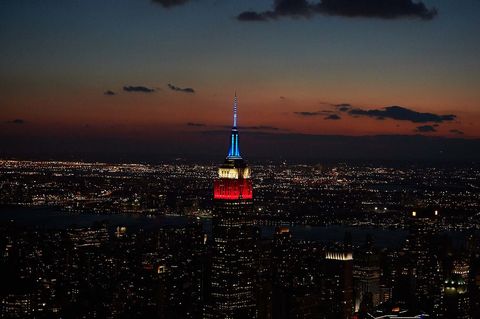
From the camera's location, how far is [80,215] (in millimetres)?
47656

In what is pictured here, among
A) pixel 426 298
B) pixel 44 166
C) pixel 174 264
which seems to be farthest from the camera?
pixel 44 166

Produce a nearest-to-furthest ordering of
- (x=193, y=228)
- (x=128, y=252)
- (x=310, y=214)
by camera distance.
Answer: (x=128, y=252), (x=193, y=228), (x=310, y=214)

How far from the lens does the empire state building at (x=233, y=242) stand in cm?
2080

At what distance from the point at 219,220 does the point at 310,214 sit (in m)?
25.9

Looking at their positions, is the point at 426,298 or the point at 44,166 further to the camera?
the point at 44,166

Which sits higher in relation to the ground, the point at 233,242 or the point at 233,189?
the point at 233,189

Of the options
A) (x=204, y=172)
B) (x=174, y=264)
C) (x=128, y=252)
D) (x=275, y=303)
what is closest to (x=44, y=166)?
(x=204, y=172)

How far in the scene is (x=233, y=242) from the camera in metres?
21.5

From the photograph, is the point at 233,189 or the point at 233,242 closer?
the point at 233,189

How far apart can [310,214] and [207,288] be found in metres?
24.9

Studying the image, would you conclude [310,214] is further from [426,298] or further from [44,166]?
[426,298]

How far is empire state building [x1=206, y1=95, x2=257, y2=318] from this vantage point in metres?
20.8

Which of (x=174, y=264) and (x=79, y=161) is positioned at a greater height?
(x=79, y=161)

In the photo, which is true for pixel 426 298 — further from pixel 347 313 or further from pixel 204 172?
pixel 204 172
